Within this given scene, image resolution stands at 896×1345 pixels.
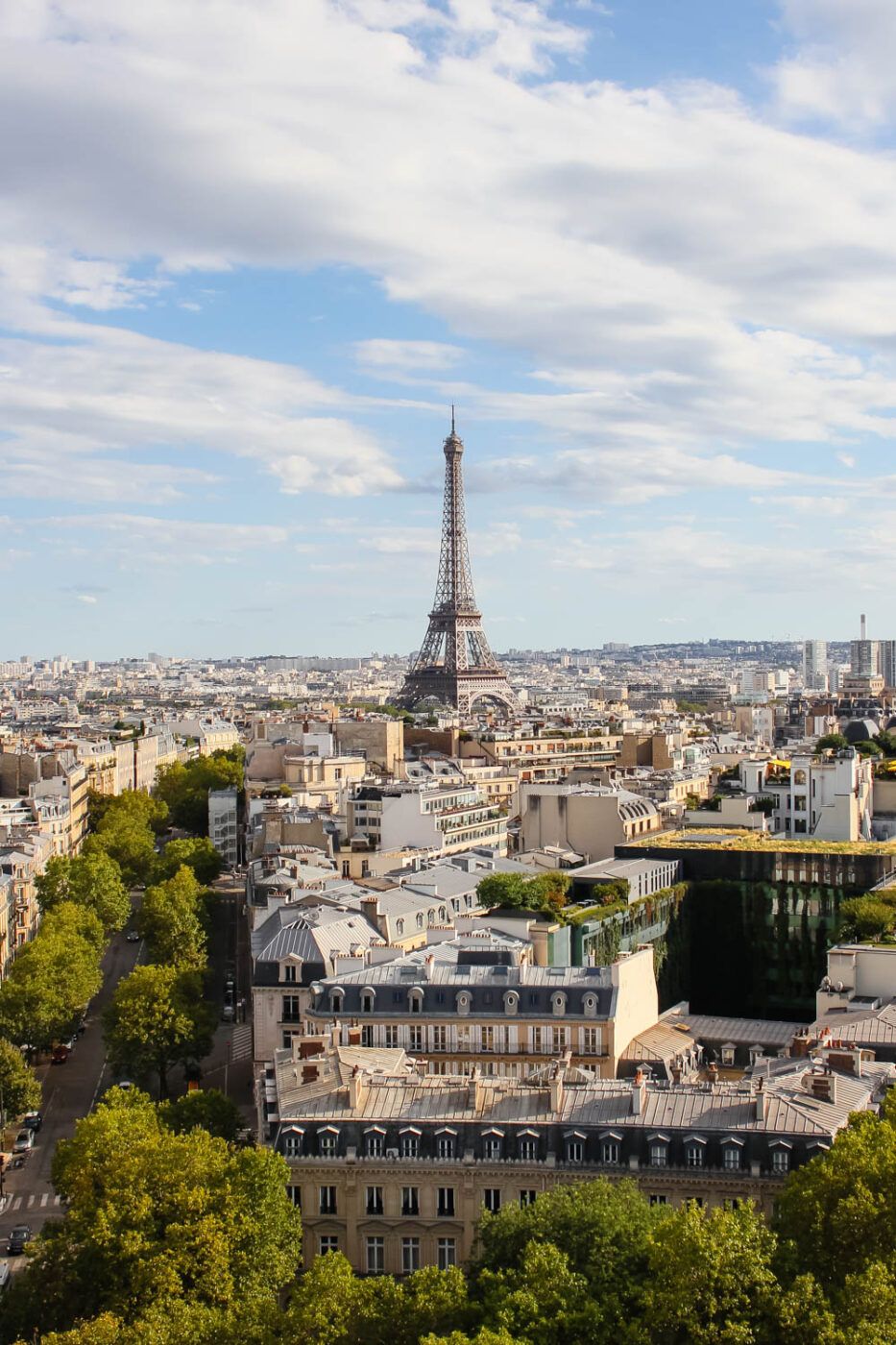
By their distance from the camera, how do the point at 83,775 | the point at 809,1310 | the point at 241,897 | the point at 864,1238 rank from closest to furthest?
the point at 809,1310 < the point at 864,1238 < the point at 241,897 < the point at 83,775

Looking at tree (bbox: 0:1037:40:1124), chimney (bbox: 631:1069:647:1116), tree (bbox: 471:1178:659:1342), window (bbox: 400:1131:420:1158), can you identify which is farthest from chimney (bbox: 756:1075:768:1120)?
tree (bbox: 0:1037:40:1124)

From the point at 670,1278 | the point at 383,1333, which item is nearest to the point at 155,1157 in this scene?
the point at 383,1333

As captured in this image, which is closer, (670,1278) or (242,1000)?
(670,1278)

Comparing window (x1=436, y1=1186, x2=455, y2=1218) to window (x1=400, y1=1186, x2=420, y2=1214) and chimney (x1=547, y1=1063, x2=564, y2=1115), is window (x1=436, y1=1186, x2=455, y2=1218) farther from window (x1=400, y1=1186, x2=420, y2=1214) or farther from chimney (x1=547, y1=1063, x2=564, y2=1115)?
chimney (x1=547, y1=1063, x2=564, y2=1115)

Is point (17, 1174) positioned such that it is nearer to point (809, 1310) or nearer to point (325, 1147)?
point (325, 1147)

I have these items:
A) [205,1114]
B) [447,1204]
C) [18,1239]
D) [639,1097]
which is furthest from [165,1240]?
[18,1239]

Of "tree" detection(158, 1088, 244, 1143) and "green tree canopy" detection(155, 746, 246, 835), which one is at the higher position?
"green tree canopy" detection(155, 746, 246, 835)
